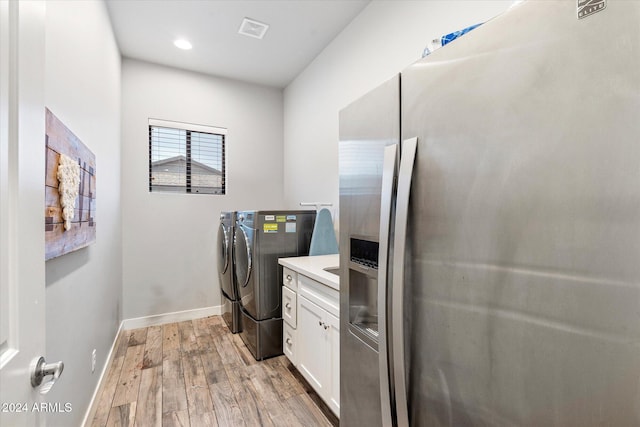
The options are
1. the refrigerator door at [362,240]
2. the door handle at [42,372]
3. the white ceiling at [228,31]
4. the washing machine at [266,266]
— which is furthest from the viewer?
the washing machine at [266,266]

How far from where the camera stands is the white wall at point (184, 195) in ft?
10.8

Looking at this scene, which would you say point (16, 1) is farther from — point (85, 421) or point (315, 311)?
point (85, 421)

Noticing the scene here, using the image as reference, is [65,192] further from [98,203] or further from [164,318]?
[164,318]

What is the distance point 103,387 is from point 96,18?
267 cm

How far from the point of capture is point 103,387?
214 centimetres

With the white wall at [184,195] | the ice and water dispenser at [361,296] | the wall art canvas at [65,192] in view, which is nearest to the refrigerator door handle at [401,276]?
the ice and water dispenser at [361,296]

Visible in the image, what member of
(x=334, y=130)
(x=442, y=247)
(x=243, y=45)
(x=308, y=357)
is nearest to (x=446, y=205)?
(x=442, y=247)

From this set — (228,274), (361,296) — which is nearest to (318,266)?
(361,296)

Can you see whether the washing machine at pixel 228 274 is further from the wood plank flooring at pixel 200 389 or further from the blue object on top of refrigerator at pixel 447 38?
the blue object on top of refrigerator at pixel 447 38

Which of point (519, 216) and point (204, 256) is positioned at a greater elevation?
point (519, 216)

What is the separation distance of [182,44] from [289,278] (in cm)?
261

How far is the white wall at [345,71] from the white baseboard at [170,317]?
168cm

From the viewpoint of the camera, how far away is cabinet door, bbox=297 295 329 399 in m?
1.79

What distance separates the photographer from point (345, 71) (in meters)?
2.71
